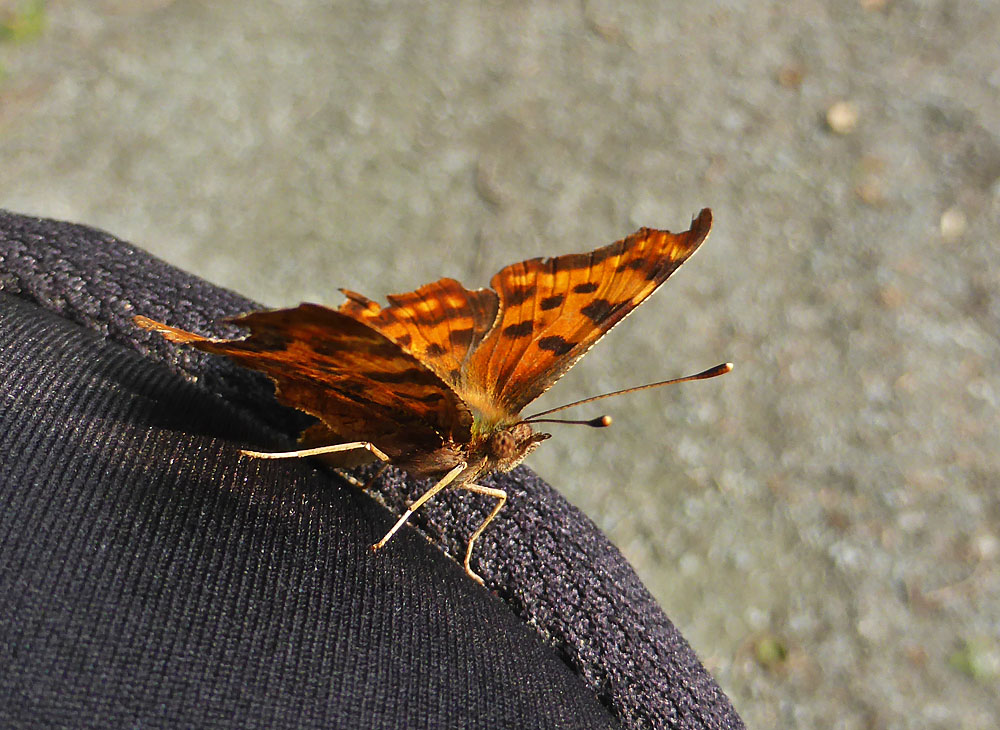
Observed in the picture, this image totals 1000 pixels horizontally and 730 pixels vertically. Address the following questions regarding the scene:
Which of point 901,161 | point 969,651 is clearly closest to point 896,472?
point 969,651

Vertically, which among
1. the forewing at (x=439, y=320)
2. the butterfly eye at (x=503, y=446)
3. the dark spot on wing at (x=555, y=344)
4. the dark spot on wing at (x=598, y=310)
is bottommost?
the butterfly eye at (x=503, y=446)

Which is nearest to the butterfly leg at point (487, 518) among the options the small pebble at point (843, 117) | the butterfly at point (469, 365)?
the butterfly at point (469, 365)

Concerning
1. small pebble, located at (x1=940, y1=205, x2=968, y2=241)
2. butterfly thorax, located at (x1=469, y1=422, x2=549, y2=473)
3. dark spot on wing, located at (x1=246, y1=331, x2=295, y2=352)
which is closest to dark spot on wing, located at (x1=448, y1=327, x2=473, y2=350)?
butterfly thorax, located at (x1=469, y1=422, x2=549, y2=473)

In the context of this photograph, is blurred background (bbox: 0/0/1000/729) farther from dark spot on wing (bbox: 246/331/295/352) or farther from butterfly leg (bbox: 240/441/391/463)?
dark spot on wing (bbox: 246/331/295/352)

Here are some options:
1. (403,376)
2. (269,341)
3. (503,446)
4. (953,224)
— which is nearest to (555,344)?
(503,446)

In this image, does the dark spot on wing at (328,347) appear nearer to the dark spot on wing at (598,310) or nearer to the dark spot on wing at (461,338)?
the dark spot on wing at (461,338)

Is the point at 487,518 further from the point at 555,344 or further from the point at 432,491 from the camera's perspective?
the point at 555,344

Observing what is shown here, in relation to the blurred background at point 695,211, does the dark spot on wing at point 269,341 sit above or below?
below

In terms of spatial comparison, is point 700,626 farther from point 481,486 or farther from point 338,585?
point 338,585
